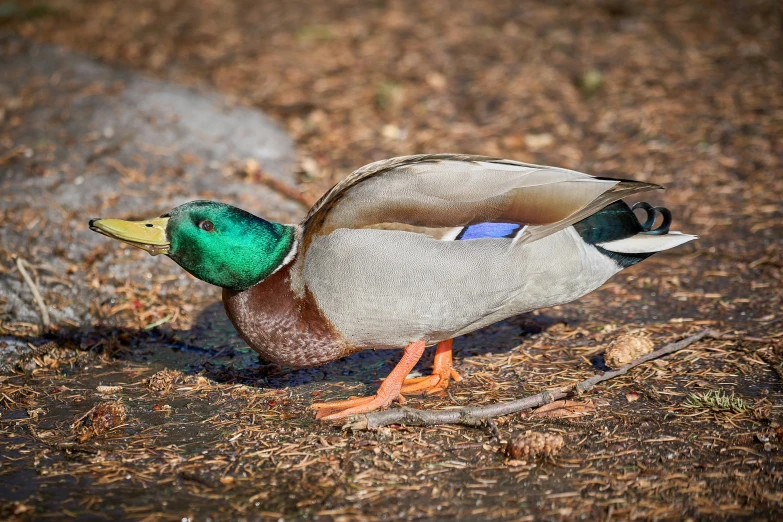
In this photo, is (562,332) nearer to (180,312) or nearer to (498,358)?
(498,358)

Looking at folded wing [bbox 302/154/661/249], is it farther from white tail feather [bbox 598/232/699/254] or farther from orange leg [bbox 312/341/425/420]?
orange leg [bbox 312/341/425/420]

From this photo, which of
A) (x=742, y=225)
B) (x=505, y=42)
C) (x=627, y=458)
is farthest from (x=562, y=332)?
(x=505, y=42)

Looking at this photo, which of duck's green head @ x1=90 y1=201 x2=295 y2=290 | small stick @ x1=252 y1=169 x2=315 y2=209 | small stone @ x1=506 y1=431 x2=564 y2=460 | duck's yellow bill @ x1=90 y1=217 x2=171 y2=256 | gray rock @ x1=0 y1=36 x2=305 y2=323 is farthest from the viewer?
small stick @ x1=252 y1=169 x2=315 y2=209

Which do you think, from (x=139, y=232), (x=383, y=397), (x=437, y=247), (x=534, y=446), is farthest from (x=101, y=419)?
(x=534, y=446)

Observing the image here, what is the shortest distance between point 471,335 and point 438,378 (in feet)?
2.31

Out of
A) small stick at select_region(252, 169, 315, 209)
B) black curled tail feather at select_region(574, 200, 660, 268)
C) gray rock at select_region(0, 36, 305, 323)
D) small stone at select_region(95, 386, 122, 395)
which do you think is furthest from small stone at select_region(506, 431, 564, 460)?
small stick at select_region(252, 169, 315, 209)

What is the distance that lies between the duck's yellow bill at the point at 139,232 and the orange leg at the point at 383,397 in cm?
102

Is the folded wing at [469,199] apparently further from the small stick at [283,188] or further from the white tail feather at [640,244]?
the small stick at [283,188]

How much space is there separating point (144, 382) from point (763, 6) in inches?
312

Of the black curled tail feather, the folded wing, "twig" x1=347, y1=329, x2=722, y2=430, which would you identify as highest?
the folded wing

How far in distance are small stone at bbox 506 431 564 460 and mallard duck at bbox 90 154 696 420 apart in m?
0.64

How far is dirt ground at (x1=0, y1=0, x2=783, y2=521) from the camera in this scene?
3.22 meters

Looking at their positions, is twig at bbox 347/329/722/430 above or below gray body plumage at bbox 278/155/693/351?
below

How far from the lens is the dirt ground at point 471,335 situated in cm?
322
